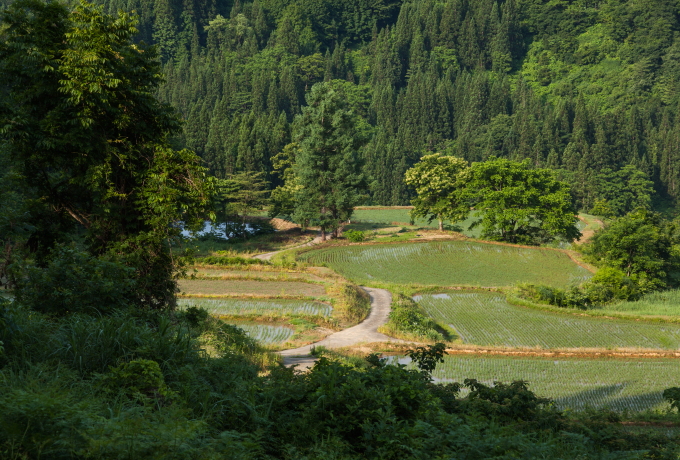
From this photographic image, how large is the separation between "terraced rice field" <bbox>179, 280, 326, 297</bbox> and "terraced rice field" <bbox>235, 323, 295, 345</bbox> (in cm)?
602

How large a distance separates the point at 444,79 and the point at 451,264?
3749 inches

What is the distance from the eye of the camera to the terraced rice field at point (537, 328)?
2488 cm

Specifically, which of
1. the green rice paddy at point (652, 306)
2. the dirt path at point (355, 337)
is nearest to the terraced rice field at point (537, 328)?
the green rice paddy at point (652, 306)

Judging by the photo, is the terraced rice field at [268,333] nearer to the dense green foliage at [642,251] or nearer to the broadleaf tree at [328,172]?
the dense green foliage at [642,251]

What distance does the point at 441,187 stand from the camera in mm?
55750

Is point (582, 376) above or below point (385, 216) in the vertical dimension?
below

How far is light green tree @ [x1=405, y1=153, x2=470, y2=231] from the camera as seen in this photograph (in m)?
55.1

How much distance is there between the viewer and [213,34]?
159 metres

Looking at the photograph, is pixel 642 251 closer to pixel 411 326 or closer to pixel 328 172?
pixel 411 326

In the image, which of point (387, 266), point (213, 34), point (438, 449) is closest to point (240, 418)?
point (438, 449)

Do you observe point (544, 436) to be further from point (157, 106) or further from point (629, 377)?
point (629, 377)

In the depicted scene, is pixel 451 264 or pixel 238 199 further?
pixel 238 199

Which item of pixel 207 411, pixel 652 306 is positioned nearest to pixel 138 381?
pixel 207 411

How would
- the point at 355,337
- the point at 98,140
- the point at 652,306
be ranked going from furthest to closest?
the point at 652,306 → the point at 355,337 → the point at 98,140
